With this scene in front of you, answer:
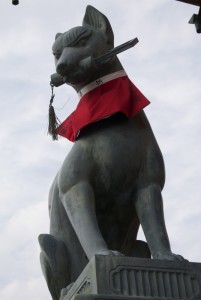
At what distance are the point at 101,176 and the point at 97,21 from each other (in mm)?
1238

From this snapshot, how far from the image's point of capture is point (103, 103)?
3.95 m

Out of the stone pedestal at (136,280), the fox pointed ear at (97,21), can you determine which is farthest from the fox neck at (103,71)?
the stone pedestal at (136,280)

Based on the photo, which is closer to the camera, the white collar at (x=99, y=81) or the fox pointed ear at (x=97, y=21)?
the white collar at (x=99, y=81)

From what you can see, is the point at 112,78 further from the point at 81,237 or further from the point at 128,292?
Result: the point at 128,292

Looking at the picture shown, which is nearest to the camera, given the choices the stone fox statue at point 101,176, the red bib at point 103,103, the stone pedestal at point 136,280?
the stone pedestal at point 136,280

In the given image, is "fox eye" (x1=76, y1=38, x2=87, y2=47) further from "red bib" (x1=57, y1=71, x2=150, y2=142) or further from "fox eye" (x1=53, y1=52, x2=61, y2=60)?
"red bib" (x1=57, y1=71, x2=150, y2=142)

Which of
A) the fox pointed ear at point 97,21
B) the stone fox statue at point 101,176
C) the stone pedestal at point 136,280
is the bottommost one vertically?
the stone pedestal at point 136,280

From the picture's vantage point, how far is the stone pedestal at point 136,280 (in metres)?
3.10

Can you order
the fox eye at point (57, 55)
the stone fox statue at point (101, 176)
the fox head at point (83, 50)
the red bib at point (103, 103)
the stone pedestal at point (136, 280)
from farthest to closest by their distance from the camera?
the fox eye at point (57, 55), the fox head at point (83, 50), the red bib at point (103, 103), the stone fox statue at point (101, 176), the stone pedestal at point (136, 280)

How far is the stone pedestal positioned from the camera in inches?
122

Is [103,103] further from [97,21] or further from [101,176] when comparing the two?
[97,21]

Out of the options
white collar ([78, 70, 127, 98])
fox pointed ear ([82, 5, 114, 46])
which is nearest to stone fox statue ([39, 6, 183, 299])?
white collar ([78, 70, 127, 98])

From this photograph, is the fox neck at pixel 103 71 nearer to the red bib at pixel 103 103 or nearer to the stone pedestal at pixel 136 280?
the red bib at pixel 103 103

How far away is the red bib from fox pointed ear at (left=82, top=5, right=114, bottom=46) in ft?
1.06
